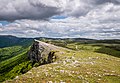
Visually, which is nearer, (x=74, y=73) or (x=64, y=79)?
(x=64, y=79)

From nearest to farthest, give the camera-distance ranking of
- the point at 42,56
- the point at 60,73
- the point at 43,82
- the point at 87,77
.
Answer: the point at 43,82, the point at 87,77, the point at 60,73, the point at 42,56

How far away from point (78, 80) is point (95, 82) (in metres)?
2.65

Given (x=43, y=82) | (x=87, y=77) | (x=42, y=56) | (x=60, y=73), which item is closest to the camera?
(x=43, y=82)

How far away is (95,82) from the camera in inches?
1351

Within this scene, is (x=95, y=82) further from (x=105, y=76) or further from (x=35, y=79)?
(x=35, y=79)

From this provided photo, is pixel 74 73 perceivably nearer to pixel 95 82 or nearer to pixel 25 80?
pixel 95 82

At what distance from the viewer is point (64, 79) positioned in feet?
116

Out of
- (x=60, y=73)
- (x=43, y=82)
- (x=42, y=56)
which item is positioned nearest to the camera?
(x=43, y=82)

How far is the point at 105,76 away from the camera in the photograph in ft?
127

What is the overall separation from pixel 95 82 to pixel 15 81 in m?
12.4

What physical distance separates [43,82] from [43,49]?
7471 cm

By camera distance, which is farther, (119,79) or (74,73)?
(74,73)

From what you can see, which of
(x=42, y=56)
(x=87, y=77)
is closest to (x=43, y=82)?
(x=87, y=77)

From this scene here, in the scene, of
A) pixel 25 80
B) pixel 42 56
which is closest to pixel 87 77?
pixel 25 80
